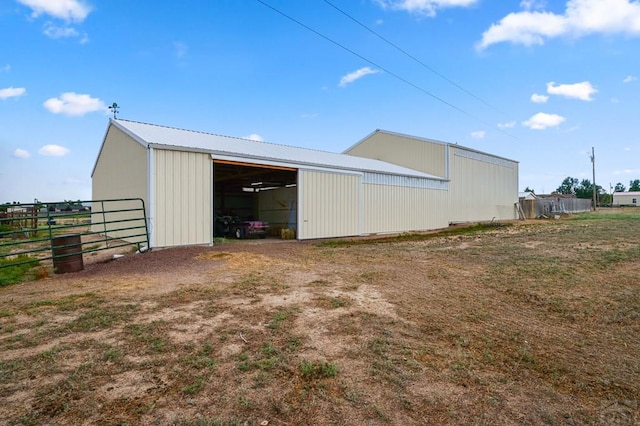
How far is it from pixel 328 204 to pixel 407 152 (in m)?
13.1

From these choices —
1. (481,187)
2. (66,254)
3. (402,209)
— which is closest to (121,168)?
(66,254)

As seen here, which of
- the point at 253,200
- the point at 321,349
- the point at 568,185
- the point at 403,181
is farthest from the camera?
the point at 568,185

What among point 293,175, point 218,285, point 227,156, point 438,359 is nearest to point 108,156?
point 227,156

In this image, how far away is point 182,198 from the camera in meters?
11.4

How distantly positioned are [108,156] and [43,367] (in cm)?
1392

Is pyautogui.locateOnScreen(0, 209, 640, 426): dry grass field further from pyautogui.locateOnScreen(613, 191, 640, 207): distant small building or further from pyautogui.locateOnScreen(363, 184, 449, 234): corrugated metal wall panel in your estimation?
pyautogui.locateOnScreen(613, 191, 640, 207): distant small building

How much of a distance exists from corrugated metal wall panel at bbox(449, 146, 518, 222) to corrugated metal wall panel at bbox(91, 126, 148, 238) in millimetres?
20118

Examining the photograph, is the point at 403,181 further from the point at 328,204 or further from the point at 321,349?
the point at 321,349

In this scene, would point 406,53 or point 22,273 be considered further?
point 406,53

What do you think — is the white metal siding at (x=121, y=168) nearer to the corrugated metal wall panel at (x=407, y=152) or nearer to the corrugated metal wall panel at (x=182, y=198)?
→ the corrugated metal wall panel at (x=182, y=198)

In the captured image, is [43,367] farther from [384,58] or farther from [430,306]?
[384,58]

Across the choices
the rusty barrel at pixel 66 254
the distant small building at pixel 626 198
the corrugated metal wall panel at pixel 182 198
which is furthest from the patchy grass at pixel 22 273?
the distant small building at pixel 626 198

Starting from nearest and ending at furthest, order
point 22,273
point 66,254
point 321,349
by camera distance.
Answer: point 321,349 < point 22,273 < point 66,254

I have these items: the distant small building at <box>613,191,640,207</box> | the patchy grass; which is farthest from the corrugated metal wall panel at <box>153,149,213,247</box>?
the distant small building at <box>613,191,640,207</box>
